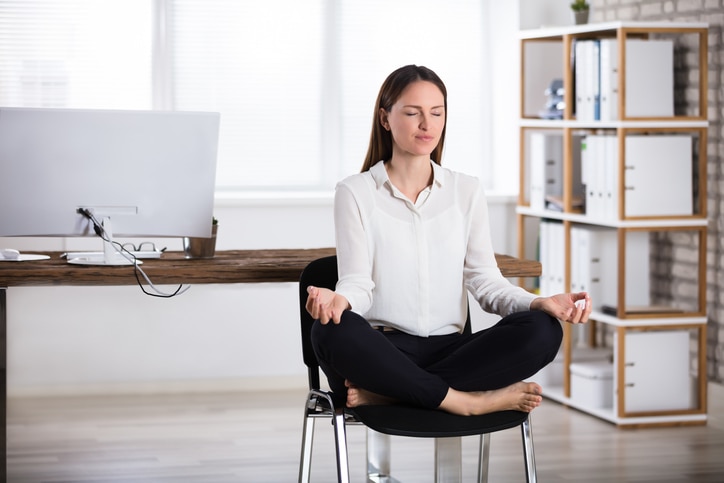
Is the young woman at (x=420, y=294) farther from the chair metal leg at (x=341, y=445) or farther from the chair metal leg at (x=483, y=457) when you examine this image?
the chair metal leg at (x=483, y=457)

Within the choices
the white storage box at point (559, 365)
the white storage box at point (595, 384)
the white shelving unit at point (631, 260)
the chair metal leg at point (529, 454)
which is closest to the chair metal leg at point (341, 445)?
the chair metal leg at point (529, 454)

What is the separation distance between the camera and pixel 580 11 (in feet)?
14.6

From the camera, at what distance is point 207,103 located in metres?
4.72

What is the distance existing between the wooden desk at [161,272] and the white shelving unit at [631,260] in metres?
1.18

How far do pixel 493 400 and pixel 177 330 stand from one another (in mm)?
2520

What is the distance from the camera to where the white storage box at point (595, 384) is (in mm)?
4113

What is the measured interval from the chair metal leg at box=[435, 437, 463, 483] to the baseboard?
1.94 meters

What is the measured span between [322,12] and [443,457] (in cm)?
258

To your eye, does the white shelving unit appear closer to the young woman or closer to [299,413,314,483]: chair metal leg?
the young woman

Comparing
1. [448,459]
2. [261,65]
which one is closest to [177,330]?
[261,65]

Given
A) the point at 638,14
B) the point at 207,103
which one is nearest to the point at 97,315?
the point at 207,103

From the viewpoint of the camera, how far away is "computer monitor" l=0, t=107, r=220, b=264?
275 cm

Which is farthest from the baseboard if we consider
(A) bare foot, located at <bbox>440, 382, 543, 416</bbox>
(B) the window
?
(A) bare foot, located at <bbox>440, 382, 543, 416</bbox>

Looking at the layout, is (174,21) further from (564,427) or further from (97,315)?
(564,427)
